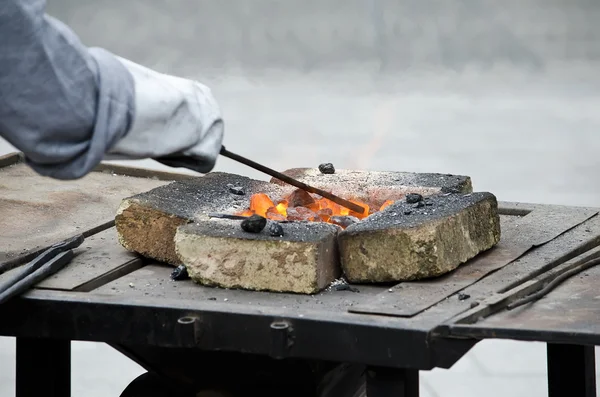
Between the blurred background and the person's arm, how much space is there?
4.36 m

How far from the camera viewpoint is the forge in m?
2.71

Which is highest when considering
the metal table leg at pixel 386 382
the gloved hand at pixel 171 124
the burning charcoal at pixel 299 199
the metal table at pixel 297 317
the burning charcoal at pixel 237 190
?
the gloved hand at pixel 171 124

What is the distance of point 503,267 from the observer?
113 inches

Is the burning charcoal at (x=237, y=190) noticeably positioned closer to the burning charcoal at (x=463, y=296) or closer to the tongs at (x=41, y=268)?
the tongs at (x=41, y=268)

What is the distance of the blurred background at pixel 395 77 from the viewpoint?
22.8 feet

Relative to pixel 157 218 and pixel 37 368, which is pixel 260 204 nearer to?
pixel 157 218

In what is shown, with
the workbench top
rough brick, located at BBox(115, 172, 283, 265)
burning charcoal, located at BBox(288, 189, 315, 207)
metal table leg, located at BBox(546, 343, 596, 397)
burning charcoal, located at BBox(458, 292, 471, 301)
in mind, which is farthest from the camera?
burning charcoal, located at BBox(288, 189, 315, 207)

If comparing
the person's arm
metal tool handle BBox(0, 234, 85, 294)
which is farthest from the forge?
the person's arm

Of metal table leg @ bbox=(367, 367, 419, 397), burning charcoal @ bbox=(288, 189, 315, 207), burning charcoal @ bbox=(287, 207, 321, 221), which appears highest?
burning charcoal @ bbox=(288, 189, 315, 207)

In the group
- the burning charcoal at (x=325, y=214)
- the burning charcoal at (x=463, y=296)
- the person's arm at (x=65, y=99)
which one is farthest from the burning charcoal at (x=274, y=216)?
the person's arm at (x=65, y=99)

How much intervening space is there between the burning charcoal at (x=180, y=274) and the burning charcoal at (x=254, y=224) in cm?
18

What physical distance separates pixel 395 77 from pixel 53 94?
707cm

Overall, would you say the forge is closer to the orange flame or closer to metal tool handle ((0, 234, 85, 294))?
the orange flame

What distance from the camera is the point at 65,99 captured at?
6.18ft
